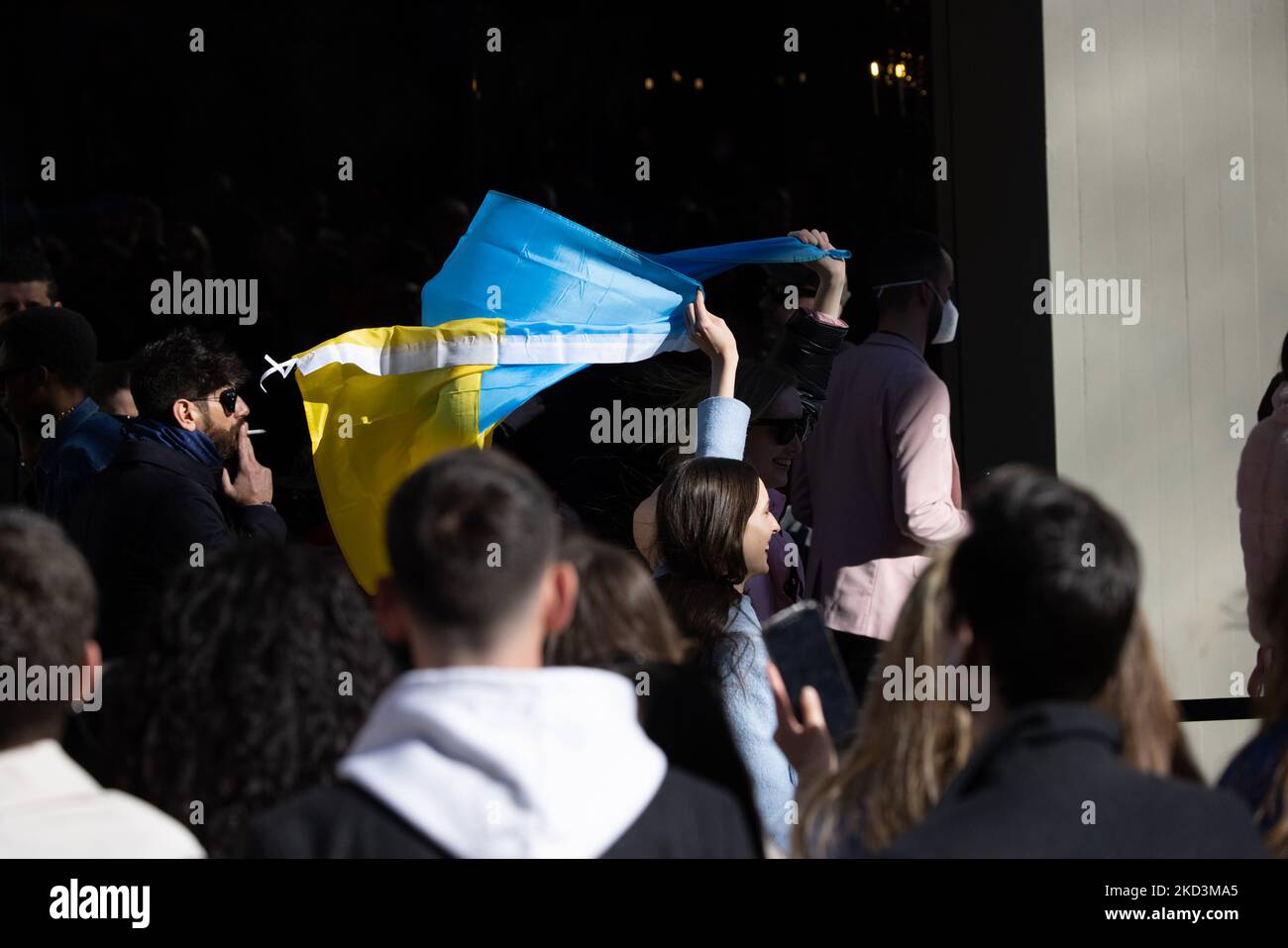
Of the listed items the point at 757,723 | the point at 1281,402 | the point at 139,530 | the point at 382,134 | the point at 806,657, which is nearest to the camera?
the point at 806,657

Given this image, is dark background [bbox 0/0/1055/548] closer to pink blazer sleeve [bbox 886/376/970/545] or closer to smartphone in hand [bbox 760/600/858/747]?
pink blazer sleeve [bbox 886/376/970/545]

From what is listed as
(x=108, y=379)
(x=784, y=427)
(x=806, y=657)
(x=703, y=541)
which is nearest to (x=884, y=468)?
(x=784, y=427)

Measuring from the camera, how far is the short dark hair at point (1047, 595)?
81.4 inches

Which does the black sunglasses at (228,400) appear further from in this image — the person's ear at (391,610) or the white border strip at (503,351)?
the person's ear at (391,610)

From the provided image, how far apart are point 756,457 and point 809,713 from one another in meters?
2.39

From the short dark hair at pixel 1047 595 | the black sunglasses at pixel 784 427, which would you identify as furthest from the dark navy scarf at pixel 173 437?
the short dark hair at pixel 1047 595

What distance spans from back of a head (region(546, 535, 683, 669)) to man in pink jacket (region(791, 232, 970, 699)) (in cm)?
176

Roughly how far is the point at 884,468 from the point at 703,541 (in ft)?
3.26

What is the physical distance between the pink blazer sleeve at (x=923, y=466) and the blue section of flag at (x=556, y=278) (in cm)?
59

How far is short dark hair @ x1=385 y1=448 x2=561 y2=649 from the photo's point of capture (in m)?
2.15

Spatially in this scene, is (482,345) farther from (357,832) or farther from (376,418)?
(357,832)

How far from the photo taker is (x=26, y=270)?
18.9 ft

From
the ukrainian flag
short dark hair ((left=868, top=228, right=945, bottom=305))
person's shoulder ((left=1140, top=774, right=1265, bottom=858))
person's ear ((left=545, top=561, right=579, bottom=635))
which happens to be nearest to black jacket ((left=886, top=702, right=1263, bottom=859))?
person's shoulder ((left=1140, top=774, right=1265, bottom=858))

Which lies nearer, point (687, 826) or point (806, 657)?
point (687, 826)
